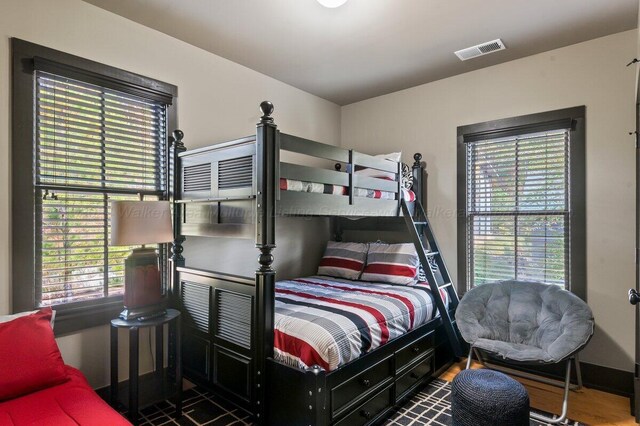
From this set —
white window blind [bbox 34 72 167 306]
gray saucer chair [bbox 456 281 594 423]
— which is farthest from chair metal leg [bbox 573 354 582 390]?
white window blind [bbox 34 72 167 306]

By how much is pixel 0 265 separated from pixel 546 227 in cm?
381

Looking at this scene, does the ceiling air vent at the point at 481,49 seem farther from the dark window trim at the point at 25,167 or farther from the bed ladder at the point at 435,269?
the dark window trim at the point at 25,167

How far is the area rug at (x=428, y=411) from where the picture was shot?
2.34 meters

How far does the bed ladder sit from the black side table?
1948mm

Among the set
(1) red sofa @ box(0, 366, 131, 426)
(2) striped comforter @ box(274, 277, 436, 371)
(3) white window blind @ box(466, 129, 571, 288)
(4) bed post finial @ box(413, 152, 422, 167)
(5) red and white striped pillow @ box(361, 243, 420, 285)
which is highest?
(4) bed post finial @ box(413, 152, 422, 167)

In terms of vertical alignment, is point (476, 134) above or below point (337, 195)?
above

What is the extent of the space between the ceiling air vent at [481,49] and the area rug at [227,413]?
2682mm

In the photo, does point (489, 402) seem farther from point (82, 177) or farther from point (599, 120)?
point (82, 177)

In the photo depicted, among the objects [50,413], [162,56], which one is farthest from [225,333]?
[162,56]

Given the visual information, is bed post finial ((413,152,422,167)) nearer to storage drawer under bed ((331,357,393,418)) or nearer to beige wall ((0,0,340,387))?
beige wall ((0,0,340,387))

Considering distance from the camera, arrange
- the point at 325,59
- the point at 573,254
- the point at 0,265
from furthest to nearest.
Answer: the point at 325,59
the point at 573,254
the point at 0,265

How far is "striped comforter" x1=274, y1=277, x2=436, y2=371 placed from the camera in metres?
1.99

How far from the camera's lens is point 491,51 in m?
3.02

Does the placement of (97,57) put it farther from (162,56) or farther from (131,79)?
(162,56)
